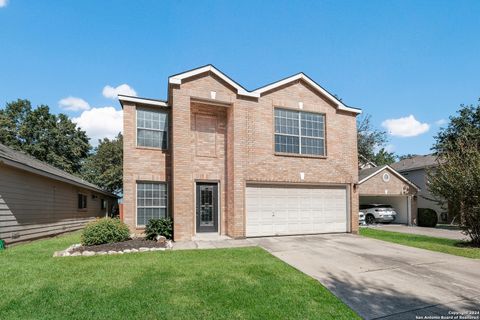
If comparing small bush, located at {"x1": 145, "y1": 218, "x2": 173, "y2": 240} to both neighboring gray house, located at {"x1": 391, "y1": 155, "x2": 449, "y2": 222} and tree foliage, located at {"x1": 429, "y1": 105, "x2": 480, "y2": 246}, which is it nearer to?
tree foliage, located at {"x1": 429, "y1": 105, "x2": 480, "y2": 246}

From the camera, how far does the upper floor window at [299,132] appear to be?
13125 millimetres

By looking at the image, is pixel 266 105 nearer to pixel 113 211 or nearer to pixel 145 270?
pixel 145 270

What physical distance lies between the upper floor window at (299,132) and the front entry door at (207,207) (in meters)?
3.51

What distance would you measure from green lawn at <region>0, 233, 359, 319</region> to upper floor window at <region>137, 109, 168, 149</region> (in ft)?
19.7

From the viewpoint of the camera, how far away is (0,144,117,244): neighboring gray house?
10316 mm

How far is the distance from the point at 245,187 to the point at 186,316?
26.0 ft

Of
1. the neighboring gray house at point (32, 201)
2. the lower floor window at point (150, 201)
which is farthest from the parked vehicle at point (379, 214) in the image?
the neighboring gray house at point (32, 201)

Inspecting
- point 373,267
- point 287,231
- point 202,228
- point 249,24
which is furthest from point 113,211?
point 373,267

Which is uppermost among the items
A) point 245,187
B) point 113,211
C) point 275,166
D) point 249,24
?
point 249,24

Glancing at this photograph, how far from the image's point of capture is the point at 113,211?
28.6 meters

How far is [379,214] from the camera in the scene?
21094 mm

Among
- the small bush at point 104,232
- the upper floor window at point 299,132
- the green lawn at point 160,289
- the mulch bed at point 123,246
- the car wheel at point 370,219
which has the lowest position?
the car wheel at point 370,219

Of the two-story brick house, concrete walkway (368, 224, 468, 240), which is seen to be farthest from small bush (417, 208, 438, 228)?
the two-story brick house

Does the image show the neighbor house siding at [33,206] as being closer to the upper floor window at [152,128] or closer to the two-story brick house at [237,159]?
the two-story brick house at [237,159]
